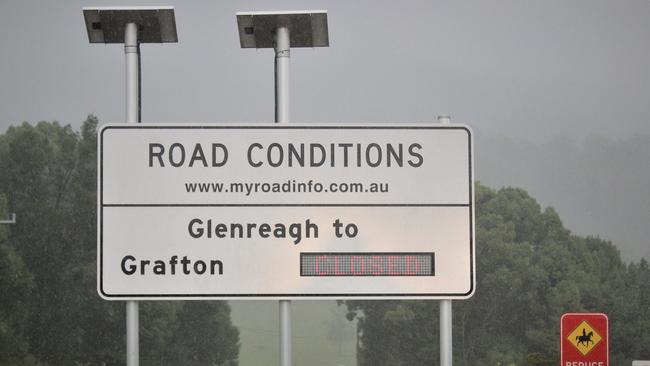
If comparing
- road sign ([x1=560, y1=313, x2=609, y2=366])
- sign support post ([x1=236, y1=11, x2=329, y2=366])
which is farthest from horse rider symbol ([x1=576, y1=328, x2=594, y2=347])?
sign support post ([x1=236, y1=11, x2=329, y2=366])

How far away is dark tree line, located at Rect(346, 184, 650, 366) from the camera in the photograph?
1882 inches

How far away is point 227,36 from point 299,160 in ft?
223

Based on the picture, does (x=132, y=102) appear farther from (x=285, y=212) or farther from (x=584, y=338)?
(x=584, y=338)

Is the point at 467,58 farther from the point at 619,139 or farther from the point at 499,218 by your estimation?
the point at 499,218

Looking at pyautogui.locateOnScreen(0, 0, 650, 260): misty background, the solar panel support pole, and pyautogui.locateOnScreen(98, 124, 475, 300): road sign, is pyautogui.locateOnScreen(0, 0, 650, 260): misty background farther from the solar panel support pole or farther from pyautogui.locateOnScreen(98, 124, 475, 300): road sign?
pyautogui.locateOnScreen(98, 124, 475, 300): road sign

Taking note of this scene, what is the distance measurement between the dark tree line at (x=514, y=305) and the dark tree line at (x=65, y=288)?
265 inches

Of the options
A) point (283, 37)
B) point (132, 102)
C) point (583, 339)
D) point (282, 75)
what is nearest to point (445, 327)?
point (583, 339)

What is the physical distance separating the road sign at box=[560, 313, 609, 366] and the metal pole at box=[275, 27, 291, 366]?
231 cm

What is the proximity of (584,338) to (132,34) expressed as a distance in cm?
426

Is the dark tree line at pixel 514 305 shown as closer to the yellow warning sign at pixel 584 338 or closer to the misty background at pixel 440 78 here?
the misty background at pixel 440 78

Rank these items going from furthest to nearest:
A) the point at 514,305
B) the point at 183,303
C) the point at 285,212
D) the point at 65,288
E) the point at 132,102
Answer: the point at 514,305 < the point at 65,288 < the point at 183,303 < the point at 132,102 < the point at 285,212

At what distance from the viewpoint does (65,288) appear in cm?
4734

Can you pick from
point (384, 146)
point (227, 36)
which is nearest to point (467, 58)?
point (227, 36)

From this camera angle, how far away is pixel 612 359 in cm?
5216
